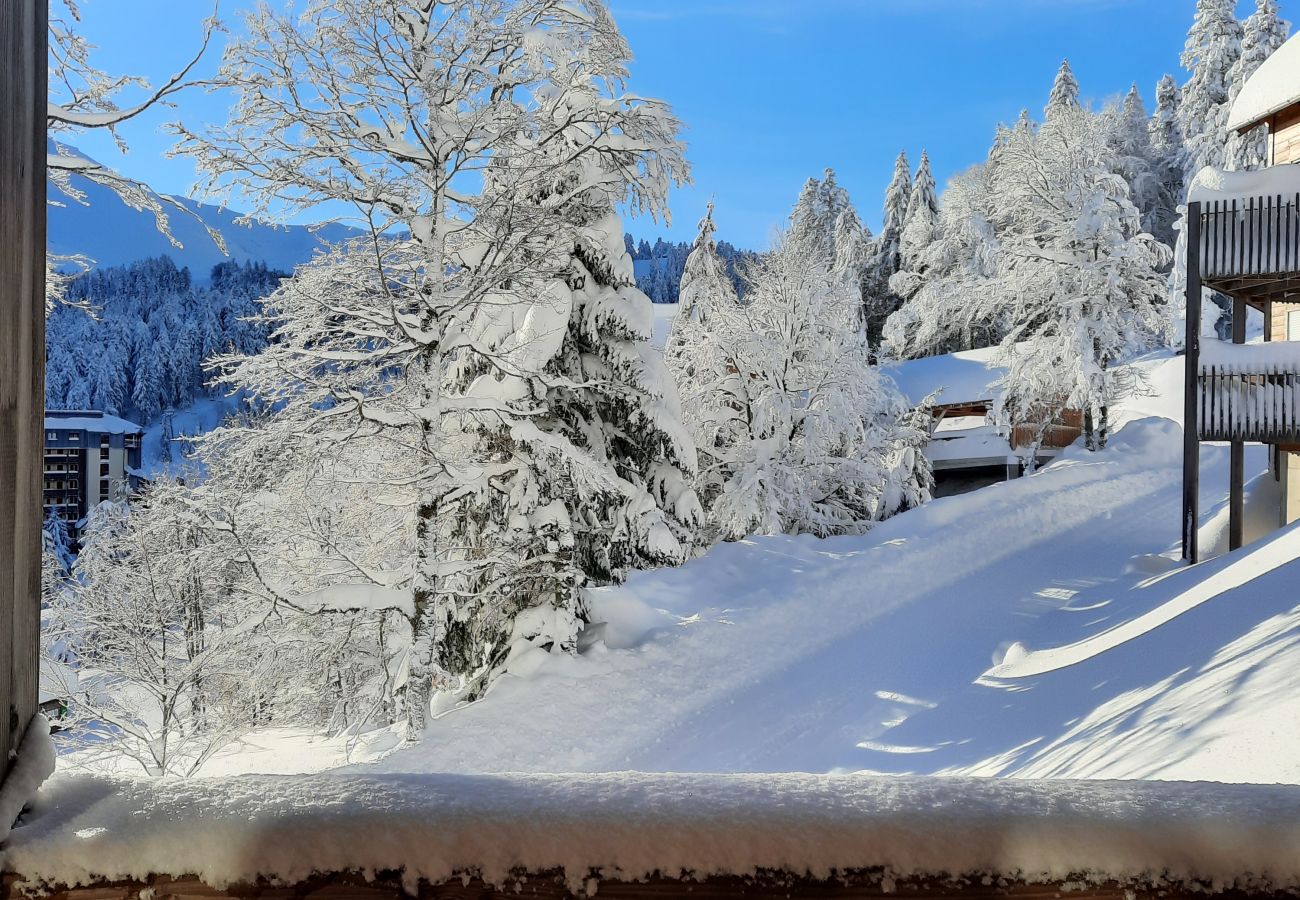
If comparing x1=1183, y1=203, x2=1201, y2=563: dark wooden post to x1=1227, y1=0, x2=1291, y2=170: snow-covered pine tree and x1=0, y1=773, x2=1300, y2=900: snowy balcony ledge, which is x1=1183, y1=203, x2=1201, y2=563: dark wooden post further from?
x1=1227, y1=0, x2=1291, y2=170: snow-covered pine tree

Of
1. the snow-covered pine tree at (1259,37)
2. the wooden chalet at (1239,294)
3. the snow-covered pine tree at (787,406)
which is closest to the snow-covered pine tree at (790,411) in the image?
the snow-covered pine tree at (787,406)

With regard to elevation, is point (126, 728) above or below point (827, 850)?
below

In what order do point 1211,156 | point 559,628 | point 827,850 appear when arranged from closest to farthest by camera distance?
point 827,850
point 559,628
point 1211,156

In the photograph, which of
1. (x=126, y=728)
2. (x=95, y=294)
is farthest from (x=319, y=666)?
(x=95, y=294)

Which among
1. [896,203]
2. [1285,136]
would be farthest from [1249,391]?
[896,203]

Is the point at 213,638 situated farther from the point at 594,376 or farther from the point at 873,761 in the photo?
the point at 873,761

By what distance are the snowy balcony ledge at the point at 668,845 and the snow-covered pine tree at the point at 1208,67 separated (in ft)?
145

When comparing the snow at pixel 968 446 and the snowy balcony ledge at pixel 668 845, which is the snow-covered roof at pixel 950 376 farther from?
the snowy balcony ledge at pixel 668 845

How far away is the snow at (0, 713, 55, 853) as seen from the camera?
112cm

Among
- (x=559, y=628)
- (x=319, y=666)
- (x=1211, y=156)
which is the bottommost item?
Result: (x=319, y=666)

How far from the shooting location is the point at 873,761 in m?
8.26

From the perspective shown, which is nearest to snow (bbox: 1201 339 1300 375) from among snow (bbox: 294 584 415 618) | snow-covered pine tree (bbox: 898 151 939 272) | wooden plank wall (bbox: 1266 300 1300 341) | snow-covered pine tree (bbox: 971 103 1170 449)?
wooden plank wall (bbox: 1266 300 1300 341)

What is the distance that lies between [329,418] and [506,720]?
3803 mm

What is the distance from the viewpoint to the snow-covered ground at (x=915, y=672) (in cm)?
636
